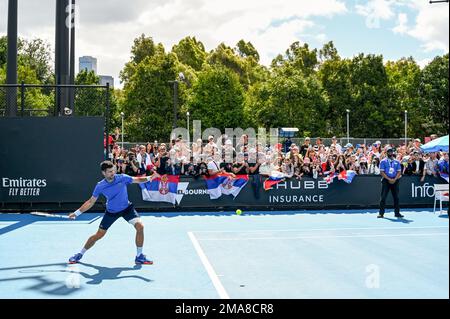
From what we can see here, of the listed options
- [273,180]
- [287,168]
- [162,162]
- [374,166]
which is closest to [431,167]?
[374,166]

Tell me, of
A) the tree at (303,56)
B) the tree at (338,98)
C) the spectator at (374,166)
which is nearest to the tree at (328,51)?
the tree at (303,56)

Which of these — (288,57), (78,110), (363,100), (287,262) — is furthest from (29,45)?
(287,262)

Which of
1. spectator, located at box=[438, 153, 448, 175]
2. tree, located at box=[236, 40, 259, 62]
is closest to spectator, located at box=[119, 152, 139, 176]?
spectator, located at box=[438, 153, 448, 175]

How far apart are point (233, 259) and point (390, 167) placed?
27.6 feet

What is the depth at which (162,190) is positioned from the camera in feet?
61.8

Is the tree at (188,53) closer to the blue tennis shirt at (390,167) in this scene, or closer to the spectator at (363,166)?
the spectator at (363,166)

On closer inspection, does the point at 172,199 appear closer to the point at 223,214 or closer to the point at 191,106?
the point at 223,214

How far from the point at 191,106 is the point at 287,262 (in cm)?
4982

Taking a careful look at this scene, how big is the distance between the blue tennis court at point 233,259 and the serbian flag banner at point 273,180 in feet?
8.50

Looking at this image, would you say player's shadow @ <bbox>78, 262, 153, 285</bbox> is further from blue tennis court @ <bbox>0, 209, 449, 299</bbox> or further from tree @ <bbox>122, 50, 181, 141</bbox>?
A: tree @ <bbox>122, 50, 181, 141</bbox>

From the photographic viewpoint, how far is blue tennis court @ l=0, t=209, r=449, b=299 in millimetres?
8156

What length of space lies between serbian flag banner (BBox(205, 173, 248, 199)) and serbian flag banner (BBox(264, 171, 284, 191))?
77cm

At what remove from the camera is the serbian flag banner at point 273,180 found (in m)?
19.2

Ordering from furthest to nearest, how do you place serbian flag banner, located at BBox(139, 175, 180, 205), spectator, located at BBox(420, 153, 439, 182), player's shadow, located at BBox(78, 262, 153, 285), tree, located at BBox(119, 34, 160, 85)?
tree, located at BBox(119, 34, 160, 85) < spectator, located at BBox(420, 153, 439, 182) < serbian flag banner, located at BBox(139, 175, 180, 205) < player's shadow, located at BBox(78, 262, 153, 285)
